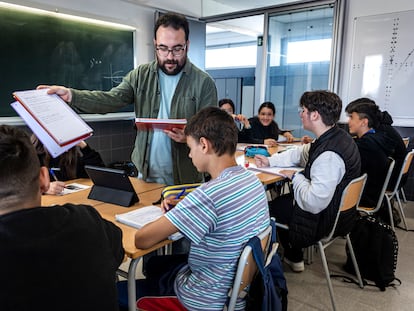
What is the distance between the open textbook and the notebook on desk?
0.26 m

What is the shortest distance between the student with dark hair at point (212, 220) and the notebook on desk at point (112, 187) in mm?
449

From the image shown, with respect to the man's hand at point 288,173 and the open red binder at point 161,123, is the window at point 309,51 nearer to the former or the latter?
the man's hand at point 288,173

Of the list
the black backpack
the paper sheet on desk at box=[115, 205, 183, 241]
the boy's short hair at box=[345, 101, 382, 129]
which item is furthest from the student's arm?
the boy's short hair at box=[345, 101, 382, 129]

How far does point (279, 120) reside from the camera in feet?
16.9

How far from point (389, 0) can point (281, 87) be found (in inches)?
66.4

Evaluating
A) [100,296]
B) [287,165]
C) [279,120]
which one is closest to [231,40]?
[279,120]

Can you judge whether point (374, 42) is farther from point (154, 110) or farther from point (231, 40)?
point (231, 40)

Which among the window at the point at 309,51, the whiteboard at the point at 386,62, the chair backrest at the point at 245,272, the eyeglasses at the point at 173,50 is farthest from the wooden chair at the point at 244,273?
the window at the point at 309,51

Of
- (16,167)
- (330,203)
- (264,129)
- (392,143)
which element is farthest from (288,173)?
(264,129)

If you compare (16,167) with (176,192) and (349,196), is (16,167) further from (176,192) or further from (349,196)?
(349,196)

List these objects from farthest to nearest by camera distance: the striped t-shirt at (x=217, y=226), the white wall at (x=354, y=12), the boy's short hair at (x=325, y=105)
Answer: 1. the white wall at (x=354, y=12)
2. the boy's short hair at (x=325, y=105)
3. the striped t-shirt at (x=217, y=226)

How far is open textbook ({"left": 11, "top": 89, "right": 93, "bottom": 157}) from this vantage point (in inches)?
51.6

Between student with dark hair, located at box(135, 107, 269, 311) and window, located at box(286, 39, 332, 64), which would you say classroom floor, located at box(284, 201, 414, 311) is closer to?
student with dark hair, located at box(135, 107, 269, 311)

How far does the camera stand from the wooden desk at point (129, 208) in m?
1.19
